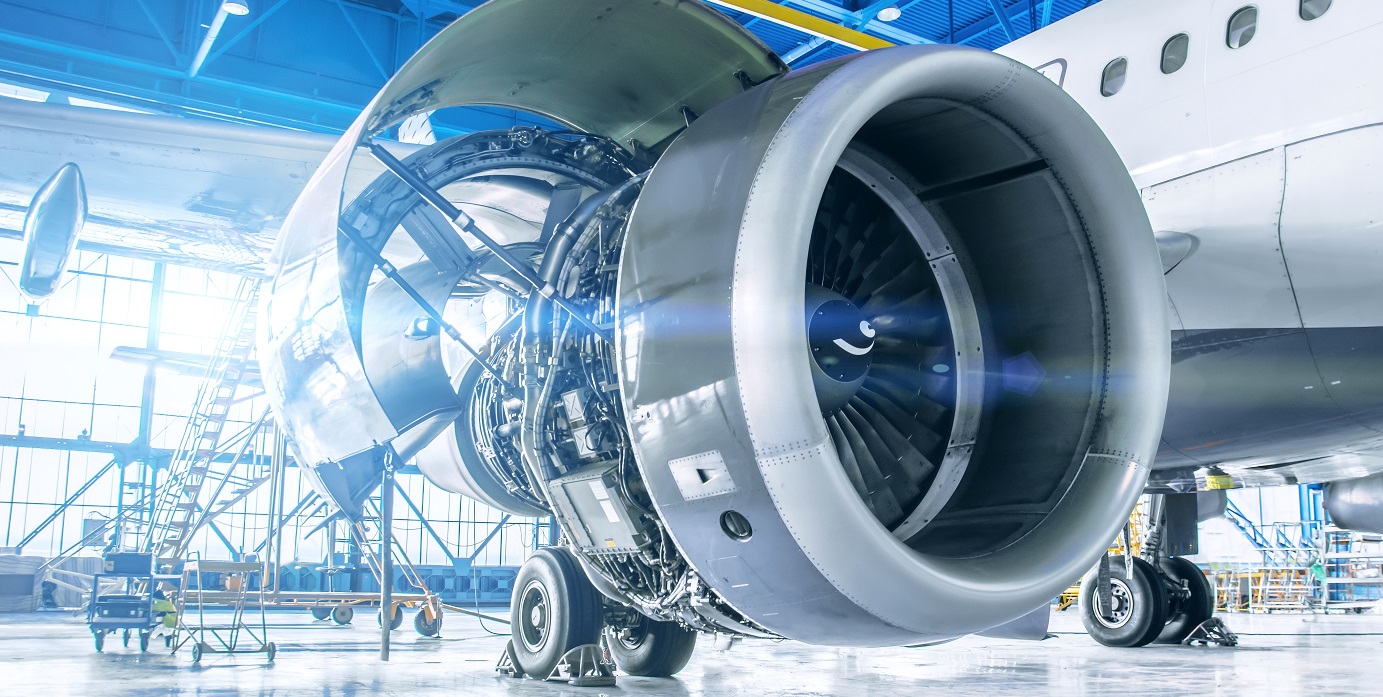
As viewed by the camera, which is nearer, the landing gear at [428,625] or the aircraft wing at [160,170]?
the aircraft wing at [160,170]

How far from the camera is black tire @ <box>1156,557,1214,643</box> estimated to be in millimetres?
8141

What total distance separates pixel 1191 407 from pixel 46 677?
234 inches

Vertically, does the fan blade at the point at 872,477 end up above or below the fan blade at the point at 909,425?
below

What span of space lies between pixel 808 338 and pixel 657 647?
2.69 m

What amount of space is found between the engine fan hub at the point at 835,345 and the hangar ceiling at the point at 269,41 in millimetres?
11732

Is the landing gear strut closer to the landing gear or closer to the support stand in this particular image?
the support stand

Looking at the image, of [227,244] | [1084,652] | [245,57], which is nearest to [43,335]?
[245,57]

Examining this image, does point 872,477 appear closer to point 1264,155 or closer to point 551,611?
point 551,611

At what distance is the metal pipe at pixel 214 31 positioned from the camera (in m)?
12.7

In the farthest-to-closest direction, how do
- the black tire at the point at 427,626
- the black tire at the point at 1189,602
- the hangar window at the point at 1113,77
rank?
the black tire at the point at 427,626 < the black tire at the point at 1189,602 < the hangar window at the point at 1113,77

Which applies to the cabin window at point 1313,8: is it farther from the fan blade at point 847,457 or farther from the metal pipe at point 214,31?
the metal pipe at point 214,31

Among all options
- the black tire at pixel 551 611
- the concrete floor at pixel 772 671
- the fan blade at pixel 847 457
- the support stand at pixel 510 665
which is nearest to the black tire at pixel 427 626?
the concrete floor at pixel 772 671

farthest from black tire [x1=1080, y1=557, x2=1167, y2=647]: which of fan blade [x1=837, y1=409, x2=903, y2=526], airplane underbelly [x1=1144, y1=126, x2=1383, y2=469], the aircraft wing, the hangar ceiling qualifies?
the hangar ceiling

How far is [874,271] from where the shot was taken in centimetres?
375
